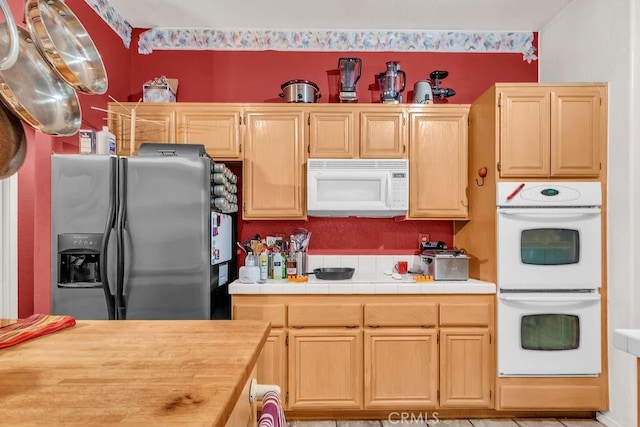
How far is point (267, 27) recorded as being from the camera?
3.28 meters

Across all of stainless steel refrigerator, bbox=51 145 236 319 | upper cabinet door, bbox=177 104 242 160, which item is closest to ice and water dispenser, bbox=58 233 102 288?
stainless steel refrigerator, bbox=51 145 236 319

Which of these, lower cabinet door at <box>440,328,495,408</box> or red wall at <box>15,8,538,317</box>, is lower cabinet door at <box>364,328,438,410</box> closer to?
lower cabinet door at <box>440,328,495,408</box>

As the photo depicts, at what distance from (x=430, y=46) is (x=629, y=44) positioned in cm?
140

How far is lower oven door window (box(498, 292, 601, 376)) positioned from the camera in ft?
8.43

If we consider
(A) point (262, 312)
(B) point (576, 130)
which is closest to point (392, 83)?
(B) point (576, 130)

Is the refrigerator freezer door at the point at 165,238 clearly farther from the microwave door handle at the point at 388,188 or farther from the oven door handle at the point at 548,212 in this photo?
the oven door handle at the point at 548,212

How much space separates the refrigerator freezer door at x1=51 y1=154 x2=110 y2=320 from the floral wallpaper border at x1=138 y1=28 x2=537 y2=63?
1490mm

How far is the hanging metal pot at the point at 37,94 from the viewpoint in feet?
3.23

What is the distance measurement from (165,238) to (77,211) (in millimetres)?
525

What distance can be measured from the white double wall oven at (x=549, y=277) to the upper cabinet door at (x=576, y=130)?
12 centimetres

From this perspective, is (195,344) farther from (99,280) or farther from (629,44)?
(629,44)

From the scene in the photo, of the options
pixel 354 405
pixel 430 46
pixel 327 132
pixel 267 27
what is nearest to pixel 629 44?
pixel 430 46

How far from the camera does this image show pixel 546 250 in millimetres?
2605

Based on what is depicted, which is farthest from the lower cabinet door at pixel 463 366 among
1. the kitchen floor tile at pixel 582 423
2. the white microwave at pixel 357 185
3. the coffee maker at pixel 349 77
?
the coffee maker at pixel 349 77
